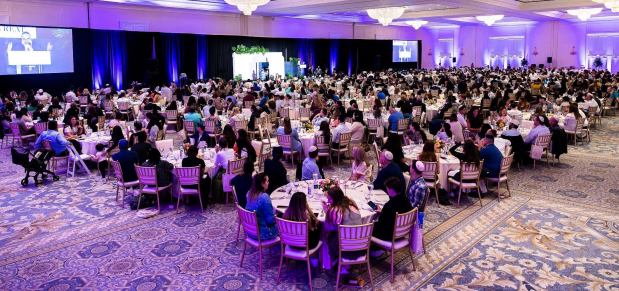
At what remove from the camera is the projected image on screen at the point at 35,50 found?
18.4 metres

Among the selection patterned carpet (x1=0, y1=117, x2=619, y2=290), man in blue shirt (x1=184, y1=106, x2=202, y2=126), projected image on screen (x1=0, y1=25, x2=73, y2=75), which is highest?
projected image on screen (x1=0, y1=25, x2=73, y2=75)

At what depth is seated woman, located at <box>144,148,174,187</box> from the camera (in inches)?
317

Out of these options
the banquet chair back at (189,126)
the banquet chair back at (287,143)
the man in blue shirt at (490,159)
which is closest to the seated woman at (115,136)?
the banquet chair back at (189,126)

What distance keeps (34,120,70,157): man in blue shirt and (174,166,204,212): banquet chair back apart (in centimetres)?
362

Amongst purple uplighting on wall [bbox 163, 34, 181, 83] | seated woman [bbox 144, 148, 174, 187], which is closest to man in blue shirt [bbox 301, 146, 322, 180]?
seated woman [bbox 144, 148, 174, 187]

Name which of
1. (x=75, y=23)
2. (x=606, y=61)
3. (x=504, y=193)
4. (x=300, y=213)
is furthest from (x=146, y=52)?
(x=606, y=61)

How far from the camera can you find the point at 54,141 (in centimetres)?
1030

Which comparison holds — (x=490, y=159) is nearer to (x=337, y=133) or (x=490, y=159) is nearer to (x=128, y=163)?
(x=337, y=133)

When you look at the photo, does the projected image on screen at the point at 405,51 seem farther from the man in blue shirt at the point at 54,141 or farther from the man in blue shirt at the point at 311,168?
the man in blue shirt at the point at 311,168

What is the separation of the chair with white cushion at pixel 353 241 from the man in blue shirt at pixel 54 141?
7222mm

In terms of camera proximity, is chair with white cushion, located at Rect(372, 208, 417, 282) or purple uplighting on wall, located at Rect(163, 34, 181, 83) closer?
chair with white cushion, located at Rect(372, 208, 417, 282)

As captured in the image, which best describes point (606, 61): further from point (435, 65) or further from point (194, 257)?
point (194, 257)

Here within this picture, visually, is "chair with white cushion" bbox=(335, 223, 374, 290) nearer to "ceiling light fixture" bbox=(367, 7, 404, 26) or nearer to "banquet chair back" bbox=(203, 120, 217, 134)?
"banquet chair back" bbox=(203, 120, 217, 134)

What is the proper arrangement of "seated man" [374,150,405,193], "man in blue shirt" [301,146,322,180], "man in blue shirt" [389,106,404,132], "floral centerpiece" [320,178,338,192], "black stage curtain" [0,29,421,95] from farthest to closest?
"black stage curtain" [0,29,421,95], "man in blue shirt" [389,106,404,132], "man in blue shirt" [301,146,322,180], "seated man" [374,150,405,193], "floral centerpiece" [320,178,338,192]
